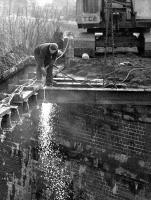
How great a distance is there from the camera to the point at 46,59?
26.0ft

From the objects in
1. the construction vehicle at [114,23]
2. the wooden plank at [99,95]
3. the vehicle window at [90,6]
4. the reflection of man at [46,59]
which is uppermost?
the vehicle window at [90,6]

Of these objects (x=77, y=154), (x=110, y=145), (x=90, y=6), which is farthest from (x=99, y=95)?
(x=90, y=6)

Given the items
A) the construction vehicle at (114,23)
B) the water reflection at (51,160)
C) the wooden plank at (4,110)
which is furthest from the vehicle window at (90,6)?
the wooden plank at (4,110)

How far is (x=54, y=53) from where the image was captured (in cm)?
776

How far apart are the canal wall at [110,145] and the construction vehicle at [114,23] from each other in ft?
14.4

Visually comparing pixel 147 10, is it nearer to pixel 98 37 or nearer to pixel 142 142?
pixel 98 37

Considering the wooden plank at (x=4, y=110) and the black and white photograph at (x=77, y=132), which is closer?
the wooden plank at (x=4, y=110)

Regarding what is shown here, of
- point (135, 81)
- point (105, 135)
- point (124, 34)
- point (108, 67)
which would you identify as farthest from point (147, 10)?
point (105, 135)

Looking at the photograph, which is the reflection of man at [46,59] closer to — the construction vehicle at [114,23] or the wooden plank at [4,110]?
the wooden plank at [4,110]

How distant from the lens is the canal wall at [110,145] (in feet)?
26.2

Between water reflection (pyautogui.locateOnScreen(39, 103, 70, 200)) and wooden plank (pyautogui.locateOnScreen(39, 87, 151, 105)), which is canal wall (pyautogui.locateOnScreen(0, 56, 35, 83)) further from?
wooden plank (pyautogui.locateOnScreen(39, 87, 151, 105))

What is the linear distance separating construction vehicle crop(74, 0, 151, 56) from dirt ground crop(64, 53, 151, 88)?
0.49 meters

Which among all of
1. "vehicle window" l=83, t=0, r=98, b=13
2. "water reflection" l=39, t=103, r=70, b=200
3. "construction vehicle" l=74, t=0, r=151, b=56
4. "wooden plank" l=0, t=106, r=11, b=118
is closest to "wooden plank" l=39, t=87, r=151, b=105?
"wooden plank" l=0, t=106, r=11, b=118

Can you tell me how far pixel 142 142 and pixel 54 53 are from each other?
9.38 ft
